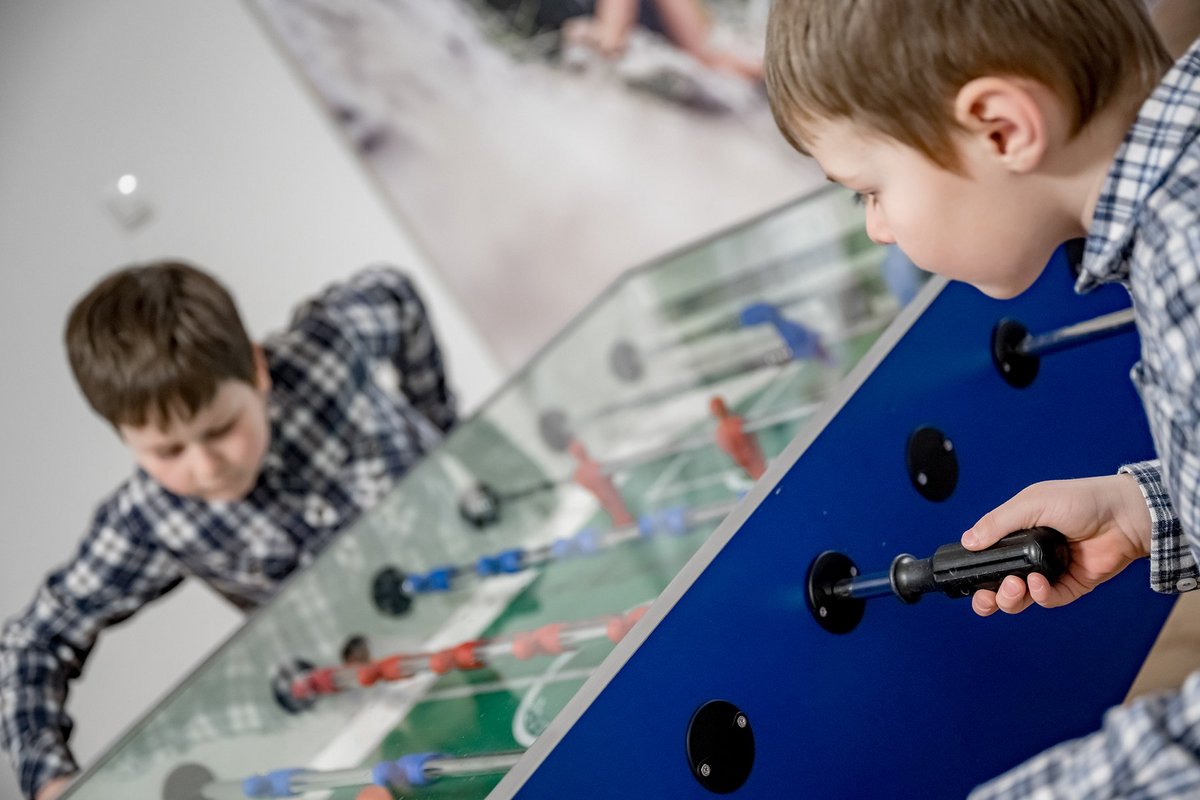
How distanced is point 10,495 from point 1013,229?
2.69 meters

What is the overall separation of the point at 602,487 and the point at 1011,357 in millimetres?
596

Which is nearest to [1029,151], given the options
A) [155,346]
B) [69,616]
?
[155,346]

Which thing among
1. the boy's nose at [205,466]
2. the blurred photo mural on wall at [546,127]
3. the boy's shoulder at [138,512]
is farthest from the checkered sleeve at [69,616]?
the blurred photo mural on wall at [546,127]

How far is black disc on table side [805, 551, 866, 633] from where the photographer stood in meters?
Answer: 0.92

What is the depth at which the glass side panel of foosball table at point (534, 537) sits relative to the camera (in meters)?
1.20

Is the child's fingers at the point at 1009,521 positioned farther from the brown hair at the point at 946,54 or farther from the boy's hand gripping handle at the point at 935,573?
the brown hair at the point at 946,54

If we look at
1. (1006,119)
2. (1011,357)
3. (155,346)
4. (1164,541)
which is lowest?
(1164,541)

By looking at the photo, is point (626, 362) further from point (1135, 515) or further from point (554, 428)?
point (1135, 515)

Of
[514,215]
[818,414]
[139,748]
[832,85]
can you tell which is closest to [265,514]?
[139,748]

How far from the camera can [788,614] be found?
2.98ft

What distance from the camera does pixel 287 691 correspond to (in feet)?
4.78

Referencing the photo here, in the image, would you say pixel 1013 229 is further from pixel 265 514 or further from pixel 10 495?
pixel 10 495

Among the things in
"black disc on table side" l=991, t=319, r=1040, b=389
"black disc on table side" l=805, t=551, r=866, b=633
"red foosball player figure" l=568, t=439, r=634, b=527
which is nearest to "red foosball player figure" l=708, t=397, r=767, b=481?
"red foosball player figure" l=568, t=439, r=634, b=527

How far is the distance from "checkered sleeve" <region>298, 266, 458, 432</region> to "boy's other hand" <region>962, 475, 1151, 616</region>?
4.42ft
